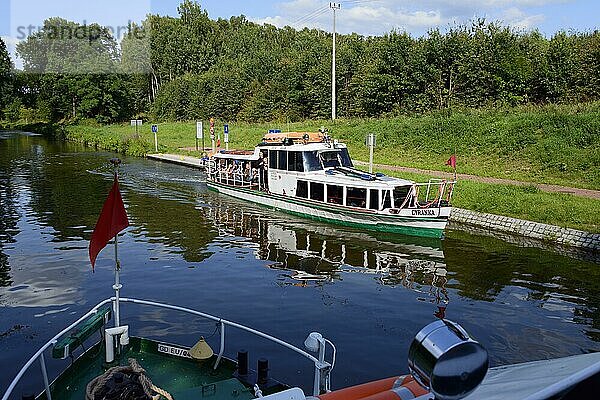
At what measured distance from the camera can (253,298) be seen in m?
14.5

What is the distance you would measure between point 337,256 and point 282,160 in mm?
7789

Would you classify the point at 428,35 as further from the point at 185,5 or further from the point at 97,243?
the point at 185,5

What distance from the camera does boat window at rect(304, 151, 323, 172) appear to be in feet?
80.3

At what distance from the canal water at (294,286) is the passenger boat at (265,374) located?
3.56ft

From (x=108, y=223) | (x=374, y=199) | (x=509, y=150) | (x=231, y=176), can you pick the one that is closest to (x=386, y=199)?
(x=374, y=199)

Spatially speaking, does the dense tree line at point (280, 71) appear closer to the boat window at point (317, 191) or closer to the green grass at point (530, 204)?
the green grass at point (530, 204)

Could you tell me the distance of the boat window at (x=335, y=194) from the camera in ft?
75.7

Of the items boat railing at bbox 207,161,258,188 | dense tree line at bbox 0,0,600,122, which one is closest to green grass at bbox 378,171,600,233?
boat railing at bbox 207,161,258,188

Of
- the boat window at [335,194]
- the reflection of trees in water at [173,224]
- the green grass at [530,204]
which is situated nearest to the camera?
the reflection of trees in water at [173,224]

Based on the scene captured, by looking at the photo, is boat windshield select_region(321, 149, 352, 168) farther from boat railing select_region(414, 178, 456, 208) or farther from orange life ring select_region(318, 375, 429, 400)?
orange life ring select_region(318, 375, 429, 400)

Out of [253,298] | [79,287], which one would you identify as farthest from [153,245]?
[253,298]

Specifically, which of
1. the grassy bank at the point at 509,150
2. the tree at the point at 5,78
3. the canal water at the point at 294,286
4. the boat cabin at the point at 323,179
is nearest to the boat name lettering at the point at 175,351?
the canal water at the point at 294,286

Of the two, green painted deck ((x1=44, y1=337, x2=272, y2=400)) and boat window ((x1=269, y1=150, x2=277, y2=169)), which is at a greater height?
boat window ((x1=269, y1=150, x2=277, y2=169))

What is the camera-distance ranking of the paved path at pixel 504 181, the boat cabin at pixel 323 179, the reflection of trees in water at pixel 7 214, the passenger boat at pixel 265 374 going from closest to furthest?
the passenger boat at pixel 265 374
the reflection of trees in water at pixel 7 214
the boat cabin at pixel 323 179
the paved path at pixel 504 181
